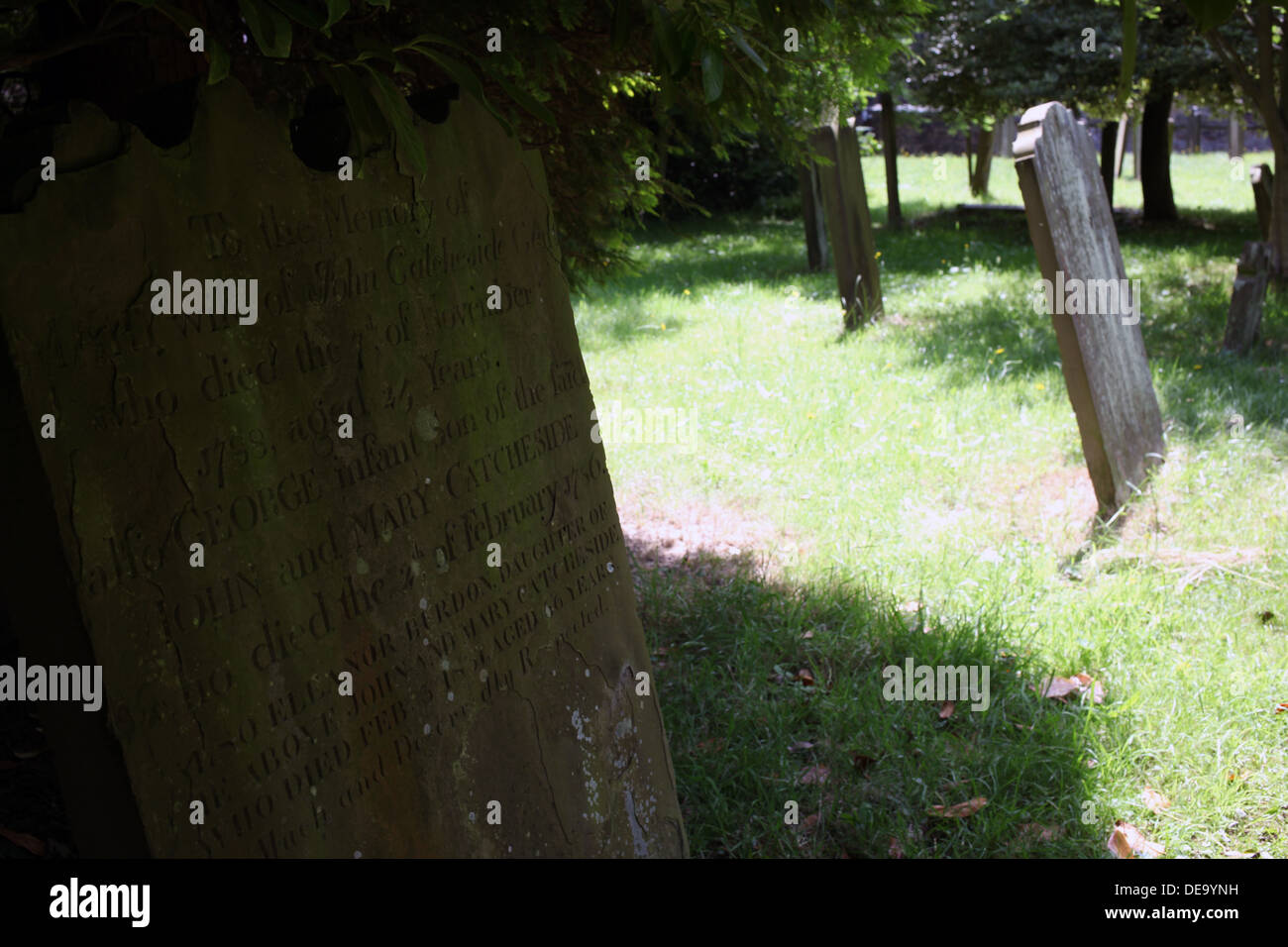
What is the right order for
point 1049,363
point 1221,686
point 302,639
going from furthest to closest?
1. point 1049,363
2. point 1221,686
3. point 302,639

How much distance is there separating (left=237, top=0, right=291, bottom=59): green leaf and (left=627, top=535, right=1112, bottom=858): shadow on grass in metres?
2.41

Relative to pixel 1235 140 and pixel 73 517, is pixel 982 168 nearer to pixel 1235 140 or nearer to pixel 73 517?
pixel 1235 140

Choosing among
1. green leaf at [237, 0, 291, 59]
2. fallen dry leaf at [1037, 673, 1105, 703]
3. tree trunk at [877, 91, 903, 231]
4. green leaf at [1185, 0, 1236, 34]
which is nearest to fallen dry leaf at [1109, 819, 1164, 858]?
fallen dry leaf at [1037, 673, 1105, 703]

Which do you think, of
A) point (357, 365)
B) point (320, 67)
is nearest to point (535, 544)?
point (357, 365)

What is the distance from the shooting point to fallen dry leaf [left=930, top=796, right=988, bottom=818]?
10.2 ft

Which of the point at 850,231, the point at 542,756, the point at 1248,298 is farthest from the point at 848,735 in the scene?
the point at 850,231

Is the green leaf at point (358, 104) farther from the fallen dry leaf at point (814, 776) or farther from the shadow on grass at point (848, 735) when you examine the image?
the fallen dry leaf at point (814, 776)

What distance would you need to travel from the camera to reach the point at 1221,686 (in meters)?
3.57

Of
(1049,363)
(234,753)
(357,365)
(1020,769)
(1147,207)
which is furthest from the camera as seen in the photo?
(1147,207)

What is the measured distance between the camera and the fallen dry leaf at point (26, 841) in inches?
112
